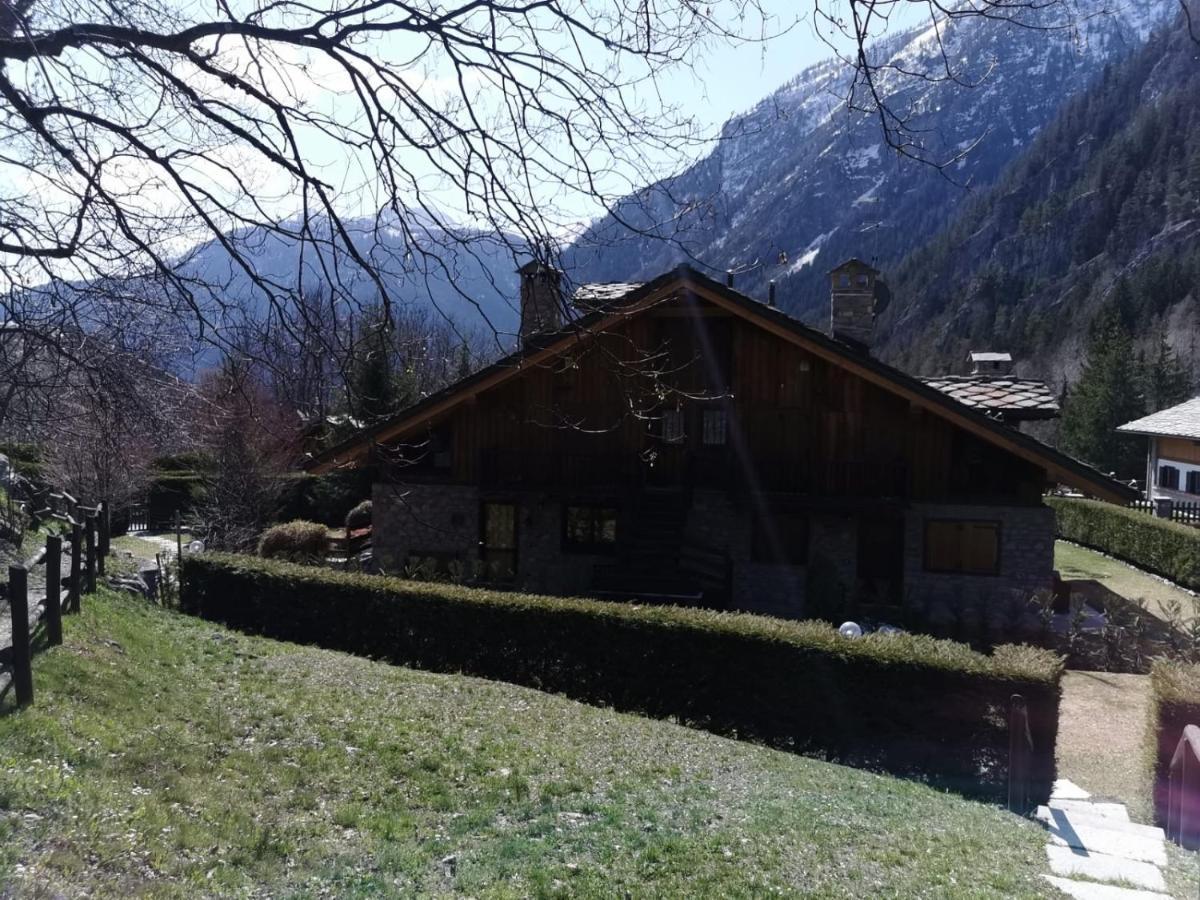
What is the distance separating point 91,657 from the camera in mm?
A: 8797

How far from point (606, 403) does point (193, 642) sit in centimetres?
990

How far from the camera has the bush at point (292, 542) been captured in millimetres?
23062

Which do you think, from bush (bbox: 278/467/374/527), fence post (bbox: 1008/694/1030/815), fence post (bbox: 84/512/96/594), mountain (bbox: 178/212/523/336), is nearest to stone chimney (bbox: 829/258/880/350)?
fence post (bbox: 1008/694/1030/815)

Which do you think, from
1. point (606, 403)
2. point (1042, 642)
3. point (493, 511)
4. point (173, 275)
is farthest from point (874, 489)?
point (173, 275)

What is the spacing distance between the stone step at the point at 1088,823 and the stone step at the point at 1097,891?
2.13 meters

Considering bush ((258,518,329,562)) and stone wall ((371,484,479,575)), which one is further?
bush ((258,518,329,562))

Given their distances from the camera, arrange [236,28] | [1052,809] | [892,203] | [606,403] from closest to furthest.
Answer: [236,28] → [1052,809] → [606,403] → [892,203]

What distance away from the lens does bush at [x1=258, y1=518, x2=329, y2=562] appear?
2306cm

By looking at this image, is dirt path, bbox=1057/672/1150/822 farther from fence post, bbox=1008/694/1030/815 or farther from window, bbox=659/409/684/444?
window, bbox=659/409/684/444

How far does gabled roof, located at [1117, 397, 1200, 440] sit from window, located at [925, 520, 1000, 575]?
20661 mm

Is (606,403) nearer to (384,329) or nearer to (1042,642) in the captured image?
(1042,642)

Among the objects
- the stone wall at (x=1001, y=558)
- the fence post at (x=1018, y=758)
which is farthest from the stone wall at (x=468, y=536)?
the fence post at (x=1018, y=758)

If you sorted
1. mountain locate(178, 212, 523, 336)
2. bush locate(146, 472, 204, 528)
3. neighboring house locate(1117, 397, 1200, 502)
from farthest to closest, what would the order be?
neighboring house locate(1117, 397, 1200, 502) < bush locate(146, 472, 204, 528) < mountain locate(178, 212, 523, 336)

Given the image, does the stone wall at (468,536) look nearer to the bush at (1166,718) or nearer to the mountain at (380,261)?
Answer: the bush at (1166,718)
